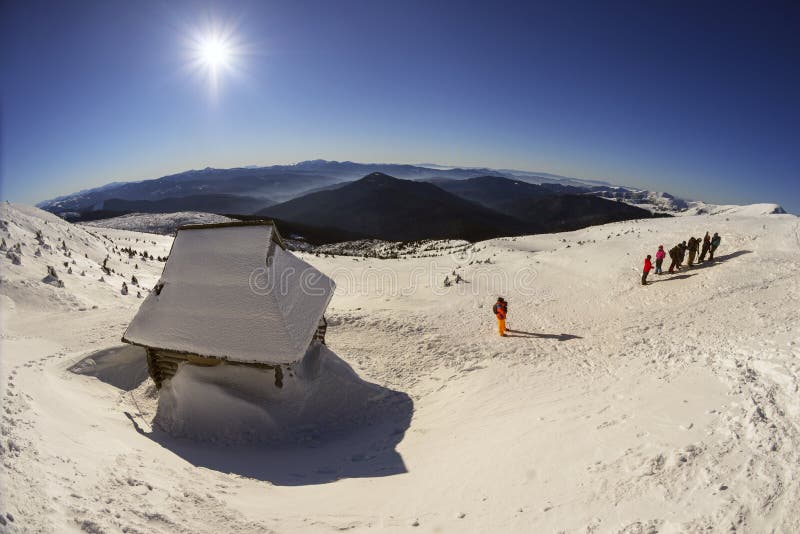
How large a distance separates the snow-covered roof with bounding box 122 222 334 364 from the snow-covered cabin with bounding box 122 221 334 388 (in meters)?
0.02

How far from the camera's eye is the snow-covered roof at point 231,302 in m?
8.32

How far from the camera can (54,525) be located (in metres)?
3.39

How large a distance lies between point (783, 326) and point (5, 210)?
116ft

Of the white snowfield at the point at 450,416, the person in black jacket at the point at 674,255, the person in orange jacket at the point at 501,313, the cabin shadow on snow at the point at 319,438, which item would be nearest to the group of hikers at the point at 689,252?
the person in black jacket at the point at 674,255

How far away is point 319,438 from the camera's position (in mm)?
8594

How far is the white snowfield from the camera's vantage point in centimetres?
430

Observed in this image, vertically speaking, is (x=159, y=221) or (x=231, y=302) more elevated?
(x=159, y=221)

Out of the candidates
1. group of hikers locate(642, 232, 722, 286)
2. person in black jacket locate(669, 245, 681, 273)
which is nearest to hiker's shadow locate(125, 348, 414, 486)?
group of hikers locate(642, 232, 722, 286)

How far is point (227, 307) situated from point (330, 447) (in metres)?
4.38

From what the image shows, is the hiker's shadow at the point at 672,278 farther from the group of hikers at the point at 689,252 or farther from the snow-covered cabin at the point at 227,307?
the snow-covered cabin at the point at 227,307

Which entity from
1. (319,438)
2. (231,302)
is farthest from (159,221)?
(319,438)

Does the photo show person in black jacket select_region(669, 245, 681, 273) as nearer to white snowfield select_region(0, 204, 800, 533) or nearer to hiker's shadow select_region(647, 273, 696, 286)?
hiker's shadow select_region(647, 273, 696, 286)

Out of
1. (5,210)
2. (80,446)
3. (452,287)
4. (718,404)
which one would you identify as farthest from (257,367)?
(5,210)

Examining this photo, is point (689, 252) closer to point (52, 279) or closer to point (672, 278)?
point (672, 278)
